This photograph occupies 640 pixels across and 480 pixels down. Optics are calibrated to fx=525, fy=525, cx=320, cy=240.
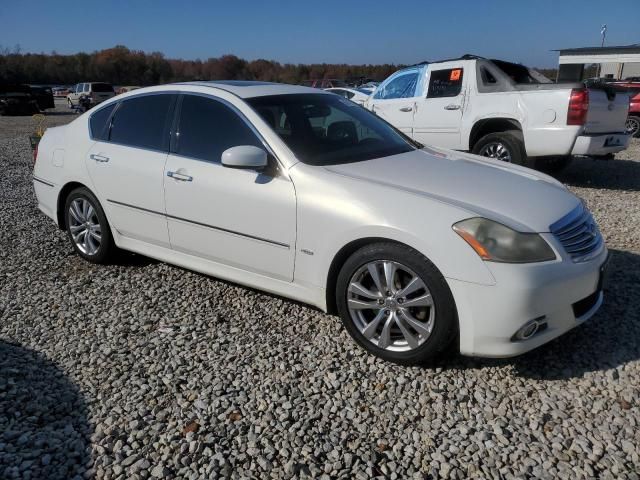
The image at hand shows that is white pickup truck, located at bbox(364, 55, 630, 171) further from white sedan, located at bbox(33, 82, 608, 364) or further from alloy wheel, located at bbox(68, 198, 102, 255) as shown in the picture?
alloy wheel, located at bbox(68, 198, 102, 255)

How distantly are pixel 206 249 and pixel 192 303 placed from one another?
18.8 inches

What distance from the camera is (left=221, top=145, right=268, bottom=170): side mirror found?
3.24m

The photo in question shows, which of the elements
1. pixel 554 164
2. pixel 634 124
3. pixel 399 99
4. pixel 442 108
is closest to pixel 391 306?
pixel 442 108

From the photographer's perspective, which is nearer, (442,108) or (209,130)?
(209,130)

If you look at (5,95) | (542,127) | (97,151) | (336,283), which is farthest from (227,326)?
(5,95)

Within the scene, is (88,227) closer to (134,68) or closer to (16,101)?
(16,101)

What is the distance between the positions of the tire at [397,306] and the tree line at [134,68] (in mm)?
55543

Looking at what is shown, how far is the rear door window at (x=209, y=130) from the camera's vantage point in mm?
3602

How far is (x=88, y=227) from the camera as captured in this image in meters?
4.65

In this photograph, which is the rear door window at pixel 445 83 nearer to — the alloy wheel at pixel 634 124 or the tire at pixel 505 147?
the tire at pixel 505 147

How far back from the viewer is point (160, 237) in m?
4.02

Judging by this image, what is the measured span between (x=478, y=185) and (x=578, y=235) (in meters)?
0.63

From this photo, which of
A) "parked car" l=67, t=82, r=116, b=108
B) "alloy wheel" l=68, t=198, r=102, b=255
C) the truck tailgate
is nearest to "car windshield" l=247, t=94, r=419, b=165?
"alloy wheel" l=68, t=198, r=102, b=255

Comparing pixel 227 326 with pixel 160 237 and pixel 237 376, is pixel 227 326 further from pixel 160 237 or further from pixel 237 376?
pixel 160 237
